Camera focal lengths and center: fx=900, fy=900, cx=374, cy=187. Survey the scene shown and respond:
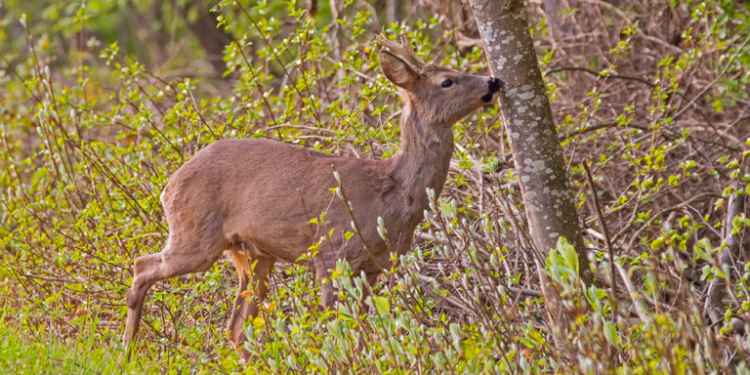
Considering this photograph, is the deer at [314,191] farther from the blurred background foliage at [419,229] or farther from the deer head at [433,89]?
the blurred background foliage at [419,229]

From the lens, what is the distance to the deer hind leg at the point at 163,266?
5.42 meters

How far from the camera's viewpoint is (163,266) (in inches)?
219

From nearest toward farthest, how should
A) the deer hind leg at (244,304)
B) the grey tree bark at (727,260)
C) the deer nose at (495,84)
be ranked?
A: the deer nose at (495,84) → the grey tree bark at (727,260) → the deer hind leg at (244,304)

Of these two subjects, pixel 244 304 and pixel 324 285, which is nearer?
pixel 324 285

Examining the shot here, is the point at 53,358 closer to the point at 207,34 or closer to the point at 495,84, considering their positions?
the point at 495,84

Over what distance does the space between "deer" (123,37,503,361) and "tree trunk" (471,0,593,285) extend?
0.56 meters

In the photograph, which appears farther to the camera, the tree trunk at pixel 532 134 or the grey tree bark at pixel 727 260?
the grey tree bark at pixel 727 260

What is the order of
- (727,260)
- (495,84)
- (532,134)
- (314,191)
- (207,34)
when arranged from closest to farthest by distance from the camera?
(532,134) < (495,84) < (314,191) < (727,260) < (207,34)

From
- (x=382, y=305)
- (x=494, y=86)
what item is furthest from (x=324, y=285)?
(x=382, y=305)

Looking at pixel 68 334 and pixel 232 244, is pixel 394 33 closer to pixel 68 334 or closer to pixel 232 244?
pixel 232 244

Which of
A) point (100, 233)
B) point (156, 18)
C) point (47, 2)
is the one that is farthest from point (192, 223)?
point (47, 2)

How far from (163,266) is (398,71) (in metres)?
1.87

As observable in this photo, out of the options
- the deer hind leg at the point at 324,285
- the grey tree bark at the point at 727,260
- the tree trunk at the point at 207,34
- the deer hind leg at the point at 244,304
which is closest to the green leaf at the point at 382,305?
the deer hind leg at the point at 324,285

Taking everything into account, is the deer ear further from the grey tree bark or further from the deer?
the grey tree bark
